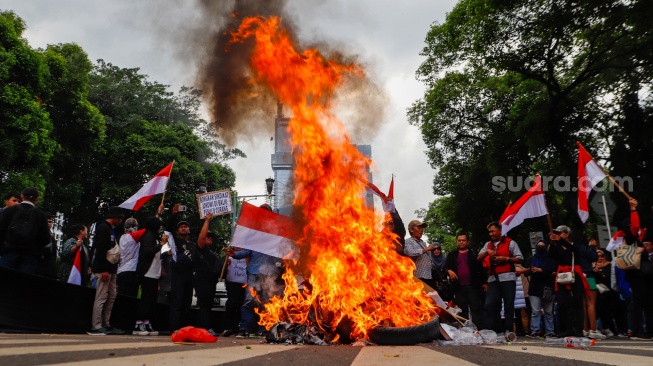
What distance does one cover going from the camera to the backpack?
29.1 feet

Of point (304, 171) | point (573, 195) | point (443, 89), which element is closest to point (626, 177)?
point (573, 195)

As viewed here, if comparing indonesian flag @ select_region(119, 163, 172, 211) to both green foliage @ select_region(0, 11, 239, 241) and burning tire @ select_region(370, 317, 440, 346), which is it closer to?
burning tire @ select_region(370, 317, 440, 346)

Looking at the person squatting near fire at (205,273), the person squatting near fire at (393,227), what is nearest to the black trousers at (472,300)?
the person squatting near fire at (393,227)

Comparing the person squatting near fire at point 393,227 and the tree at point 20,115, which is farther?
the tree at point 20,115

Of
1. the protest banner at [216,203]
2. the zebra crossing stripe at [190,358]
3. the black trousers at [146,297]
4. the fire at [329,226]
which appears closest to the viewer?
the zebra crossing stripe at [190,358]

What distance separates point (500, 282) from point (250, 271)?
4.47 meters

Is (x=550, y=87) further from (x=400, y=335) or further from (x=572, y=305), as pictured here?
(x=400, y=335)

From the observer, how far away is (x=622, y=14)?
68.1ft

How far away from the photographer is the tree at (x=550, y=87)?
22.5 metres

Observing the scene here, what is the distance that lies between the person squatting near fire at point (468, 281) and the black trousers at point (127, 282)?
19.1ft

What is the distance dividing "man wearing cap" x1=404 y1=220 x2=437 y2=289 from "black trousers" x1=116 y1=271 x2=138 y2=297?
5.03 meters

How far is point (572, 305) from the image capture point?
1018cm

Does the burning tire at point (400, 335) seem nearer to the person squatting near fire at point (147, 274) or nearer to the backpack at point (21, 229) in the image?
the person squatting near fire at point (147, 274)

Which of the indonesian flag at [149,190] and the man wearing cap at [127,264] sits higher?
the indonesian flag at [149,190]
